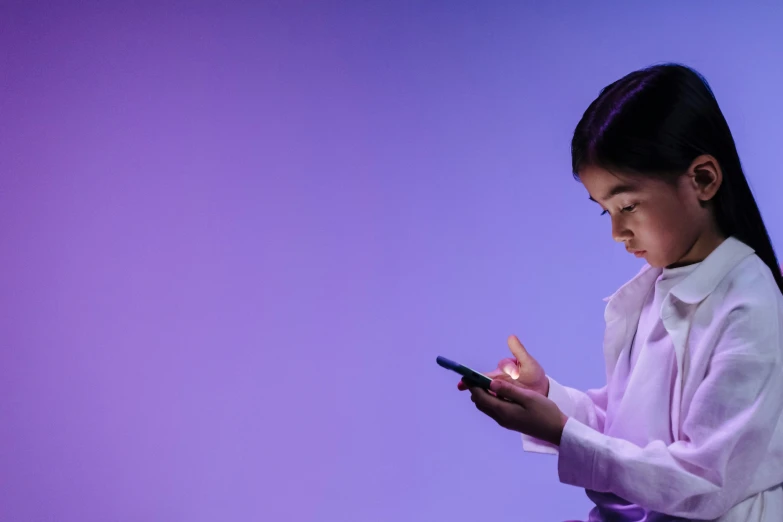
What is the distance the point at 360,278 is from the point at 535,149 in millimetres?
425

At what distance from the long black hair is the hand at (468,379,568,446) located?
0.85 feet

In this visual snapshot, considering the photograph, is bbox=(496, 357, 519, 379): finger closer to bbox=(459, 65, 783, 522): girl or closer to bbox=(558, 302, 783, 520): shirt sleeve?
bbox=(459, 65, 783, 522): girl

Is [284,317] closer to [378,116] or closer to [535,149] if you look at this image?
[378,116]

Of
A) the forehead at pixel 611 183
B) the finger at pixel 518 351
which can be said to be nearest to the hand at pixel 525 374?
the finger at pixel 518 351

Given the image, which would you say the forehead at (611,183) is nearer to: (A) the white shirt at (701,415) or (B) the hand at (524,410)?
(A) the white shirt at (701,415)

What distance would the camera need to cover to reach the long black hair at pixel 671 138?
2.65ft

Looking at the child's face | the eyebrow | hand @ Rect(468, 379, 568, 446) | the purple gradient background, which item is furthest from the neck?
the purple gradient background

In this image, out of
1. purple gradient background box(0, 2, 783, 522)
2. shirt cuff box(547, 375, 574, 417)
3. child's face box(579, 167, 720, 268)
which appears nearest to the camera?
child's face box(579, 167, 720, 268)

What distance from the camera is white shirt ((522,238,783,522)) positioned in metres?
0.72

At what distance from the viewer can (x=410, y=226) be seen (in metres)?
1.52

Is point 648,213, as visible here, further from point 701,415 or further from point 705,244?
point 701,415

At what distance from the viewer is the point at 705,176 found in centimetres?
82

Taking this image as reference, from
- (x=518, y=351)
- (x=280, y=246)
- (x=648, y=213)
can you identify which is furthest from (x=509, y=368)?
(x=280, y=246)

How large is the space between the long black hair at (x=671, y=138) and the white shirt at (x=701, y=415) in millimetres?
38
